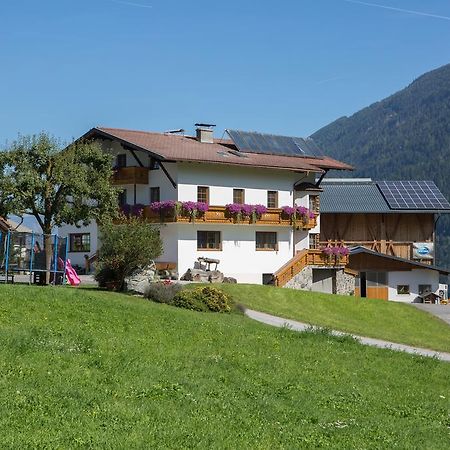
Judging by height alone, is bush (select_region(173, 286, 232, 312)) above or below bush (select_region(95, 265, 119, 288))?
below

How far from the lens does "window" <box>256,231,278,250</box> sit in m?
49.7

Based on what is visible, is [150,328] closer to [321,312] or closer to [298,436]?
[298,436]

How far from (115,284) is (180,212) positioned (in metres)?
13.0

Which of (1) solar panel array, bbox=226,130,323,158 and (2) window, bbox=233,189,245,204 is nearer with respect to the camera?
(2) window, bbox=233,189,245,204

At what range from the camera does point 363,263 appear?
56375mm

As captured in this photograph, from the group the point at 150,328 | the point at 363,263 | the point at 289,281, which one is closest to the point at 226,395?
the point at 150,328

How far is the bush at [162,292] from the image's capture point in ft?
98.5

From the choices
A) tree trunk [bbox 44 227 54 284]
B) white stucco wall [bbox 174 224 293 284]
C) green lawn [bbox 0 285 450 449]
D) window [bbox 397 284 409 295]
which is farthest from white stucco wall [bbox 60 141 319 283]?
green lawn [bbox 0 285 450 449]

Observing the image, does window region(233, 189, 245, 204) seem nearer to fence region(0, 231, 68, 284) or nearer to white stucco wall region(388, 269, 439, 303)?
white stucco wall region(388, 269, 439, 303)

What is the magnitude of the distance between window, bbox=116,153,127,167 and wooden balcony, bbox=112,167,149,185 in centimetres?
174

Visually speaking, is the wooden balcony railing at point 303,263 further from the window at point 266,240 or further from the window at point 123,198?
the window at point 123,198

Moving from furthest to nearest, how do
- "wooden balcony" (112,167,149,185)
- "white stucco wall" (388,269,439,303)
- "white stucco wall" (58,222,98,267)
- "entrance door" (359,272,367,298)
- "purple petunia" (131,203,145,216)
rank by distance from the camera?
"white stucco wall" (388,269,439,303) < "entrance door" (359,272,367,298) < "white stucco wall" (58,222,98,267) < "wooden balcony" (112,167,149,185) < "purple petunia" (131,203,145,216)

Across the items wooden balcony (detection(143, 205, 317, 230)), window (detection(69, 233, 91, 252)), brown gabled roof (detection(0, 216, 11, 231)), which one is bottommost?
window (detection(69, 233, 91, 252))

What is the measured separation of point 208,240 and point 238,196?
3494 mm
